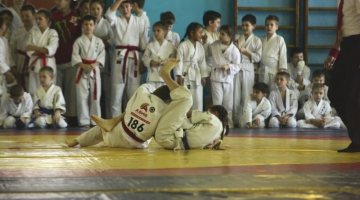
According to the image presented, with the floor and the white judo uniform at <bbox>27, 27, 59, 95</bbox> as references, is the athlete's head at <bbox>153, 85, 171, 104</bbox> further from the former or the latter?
the white judo uniform at <bbox>27, 27, 59, 95</bbox>

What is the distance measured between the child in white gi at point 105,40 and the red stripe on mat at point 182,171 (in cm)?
503

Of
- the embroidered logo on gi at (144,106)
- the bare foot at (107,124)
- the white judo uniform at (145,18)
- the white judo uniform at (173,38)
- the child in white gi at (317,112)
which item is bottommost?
the child in white gi at (317,112)

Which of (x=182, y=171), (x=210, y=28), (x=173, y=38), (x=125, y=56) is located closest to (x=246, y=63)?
(x=210, y=28)

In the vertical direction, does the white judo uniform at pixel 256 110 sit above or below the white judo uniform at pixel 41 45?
below

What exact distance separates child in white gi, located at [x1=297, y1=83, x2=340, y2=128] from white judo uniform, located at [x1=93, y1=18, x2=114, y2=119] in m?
2.50

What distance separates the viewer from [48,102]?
7.28 metres

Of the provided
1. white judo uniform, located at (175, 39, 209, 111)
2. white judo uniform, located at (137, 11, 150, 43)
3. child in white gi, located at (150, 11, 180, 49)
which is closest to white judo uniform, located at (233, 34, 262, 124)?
white judo uniform, located at (175, 39, 209, 111)

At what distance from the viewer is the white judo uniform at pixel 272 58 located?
8.14 metres

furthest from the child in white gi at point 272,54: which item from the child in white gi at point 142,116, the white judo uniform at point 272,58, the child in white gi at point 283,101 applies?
the child in white gi at point 142,116

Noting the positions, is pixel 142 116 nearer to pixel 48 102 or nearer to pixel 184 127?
pixel 184 127

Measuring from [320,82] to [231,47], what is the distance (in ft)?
4.12

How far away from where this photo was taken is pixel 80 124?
25.1ft

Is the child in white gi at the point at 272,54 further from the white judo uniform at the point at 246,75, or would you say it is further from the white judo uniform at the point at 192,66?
the white judo uniform at the point at 192,66

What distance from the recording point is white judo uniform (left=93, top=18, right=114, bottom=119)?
7.91 meters
